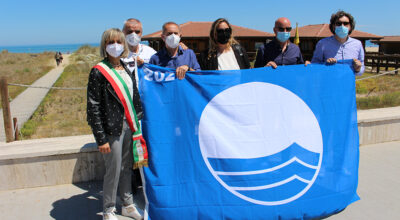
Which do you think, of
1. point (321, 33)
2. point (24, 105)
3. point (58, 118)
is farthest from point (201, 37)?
point (58, 118)

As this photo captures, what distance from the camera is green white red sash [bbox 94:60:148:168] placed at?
10.0ft

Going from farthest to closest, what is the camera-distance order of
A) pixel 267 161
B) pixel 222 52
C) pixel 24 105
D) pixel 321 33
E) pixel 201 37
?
pixel 201 37, pixel 321 33, pixel 24 105, pixel 222 52, pixel 267 161

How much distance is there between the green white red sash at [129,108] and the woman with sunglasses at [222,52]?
1.09m

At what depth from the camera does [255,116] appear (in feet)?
11.4

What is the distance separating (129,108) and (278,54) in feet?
6.43

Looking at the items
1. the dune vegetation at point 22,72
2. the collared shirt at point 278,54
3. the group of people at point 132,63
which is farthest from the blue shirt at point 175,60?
the dune vegetation at point 22,72

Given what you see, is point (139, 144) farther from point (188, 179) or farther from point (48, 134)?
point (48, 134)

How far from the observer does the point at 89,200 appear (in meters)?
3.88

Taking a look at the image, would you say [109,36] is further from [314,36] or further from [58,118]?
[314,36]

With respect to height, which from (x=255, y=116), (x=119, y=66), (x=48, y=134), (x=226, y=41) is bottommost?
(x=48, y=134)

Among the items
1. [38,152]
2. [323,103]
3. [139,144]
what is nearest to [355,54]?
[323,103]

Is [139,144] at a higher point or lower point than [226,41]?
lower

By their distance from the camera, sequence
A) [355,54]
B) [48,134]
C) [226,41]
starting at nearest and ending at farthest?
[226,41] < [355,54] < [48,134]

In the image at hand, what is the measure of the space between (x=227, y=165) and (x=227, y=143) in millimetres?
222
